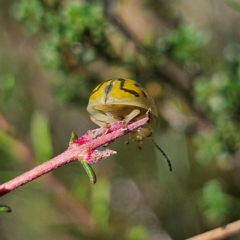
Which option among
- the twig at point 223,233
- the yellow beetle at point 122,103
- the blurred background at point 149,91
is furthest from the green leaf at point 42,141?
the twig at point 223,233

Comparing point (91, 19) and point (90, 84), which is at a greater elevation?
point (91, 19)

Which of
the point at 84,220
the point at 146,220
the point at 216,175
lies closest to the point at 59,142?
the point at 146,220

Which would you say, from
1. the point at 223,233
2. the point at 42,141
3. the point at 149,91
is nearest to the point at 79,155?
the point at 223,233

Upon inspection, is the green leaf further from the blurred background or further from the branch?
the branch

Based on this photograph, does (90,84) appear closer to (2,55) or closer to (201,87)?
(201,87)

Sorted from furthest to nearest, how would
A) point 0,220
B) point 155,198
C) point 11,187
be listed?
point 0,220 → point 155,198 → point 11,187
